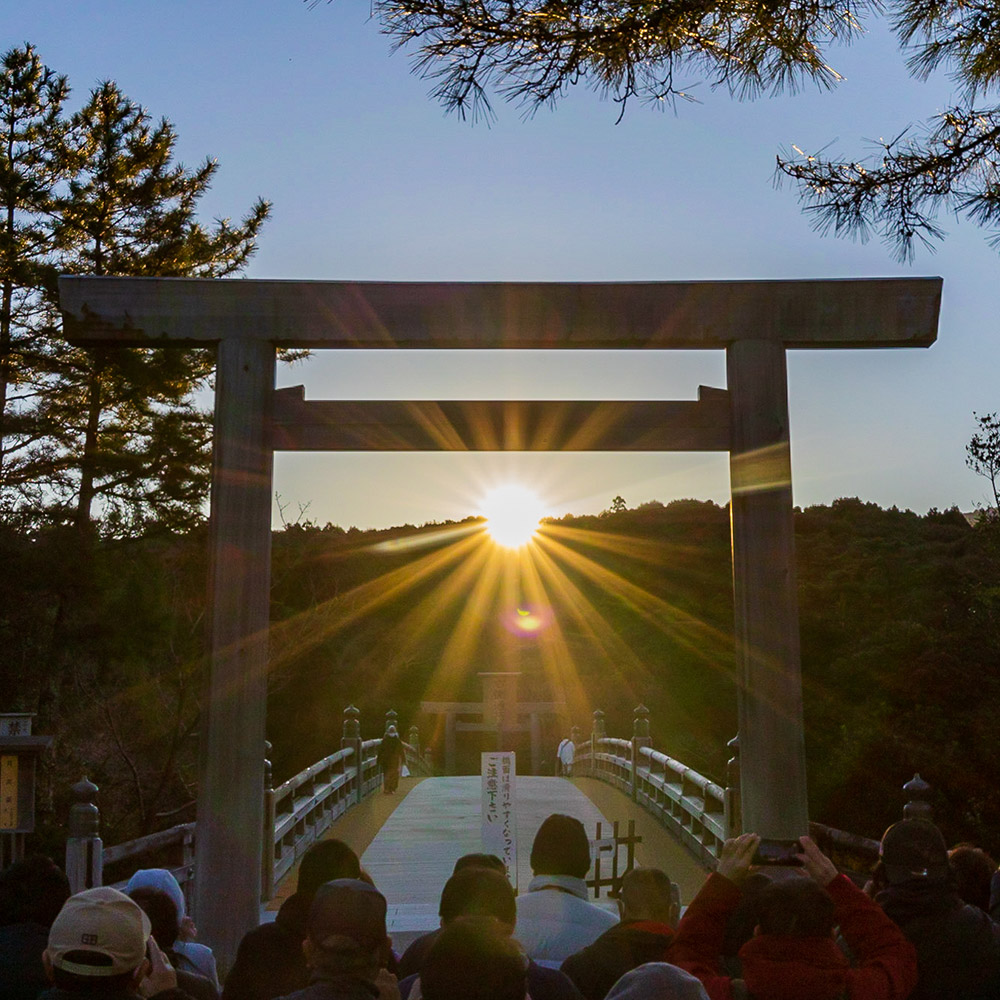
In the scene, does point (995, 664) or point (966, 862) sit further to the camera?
point (995, 664)

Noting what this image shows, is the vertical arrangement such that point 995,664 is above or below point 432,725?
above

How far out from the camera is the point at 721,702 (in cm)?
2648

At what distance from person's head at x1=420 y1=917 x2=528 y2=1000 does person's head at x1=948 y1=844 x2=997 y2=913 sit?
216 cm

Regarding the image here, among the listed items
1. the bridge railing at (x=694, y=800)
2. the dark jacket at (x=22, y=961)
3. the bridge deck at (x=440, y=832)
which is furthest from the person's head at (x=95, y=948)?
the bridge deck at (x=440, y=832)

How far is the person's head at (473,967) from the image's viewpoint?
6.88 feet

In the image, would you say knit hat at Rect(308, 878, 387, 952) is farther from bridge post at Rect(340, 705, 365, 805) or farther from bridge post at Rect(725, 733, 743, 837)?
bridge post at Rect(340, 705, 365, 805)

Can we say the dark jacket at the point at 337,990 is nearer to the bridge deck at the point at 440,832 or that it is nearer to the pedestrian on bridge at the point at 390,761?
the bridge deck at the point at 440,832

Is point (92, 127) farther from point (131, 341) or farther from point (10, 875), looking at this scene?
point (10, 875)

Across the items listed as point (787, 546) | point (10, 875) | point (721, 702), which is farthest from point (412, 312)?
point (721, 702)

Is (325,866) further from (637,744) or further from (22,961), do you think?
(637,744)

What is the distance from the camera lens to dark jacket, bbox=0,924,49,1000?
278 cm

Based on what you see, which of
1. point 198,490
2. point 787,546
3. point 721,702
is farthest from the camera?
point 721,702

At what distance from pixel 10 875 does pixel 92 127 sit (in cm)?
1369

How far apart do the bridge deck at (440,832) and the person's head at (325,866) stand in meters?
5.21
